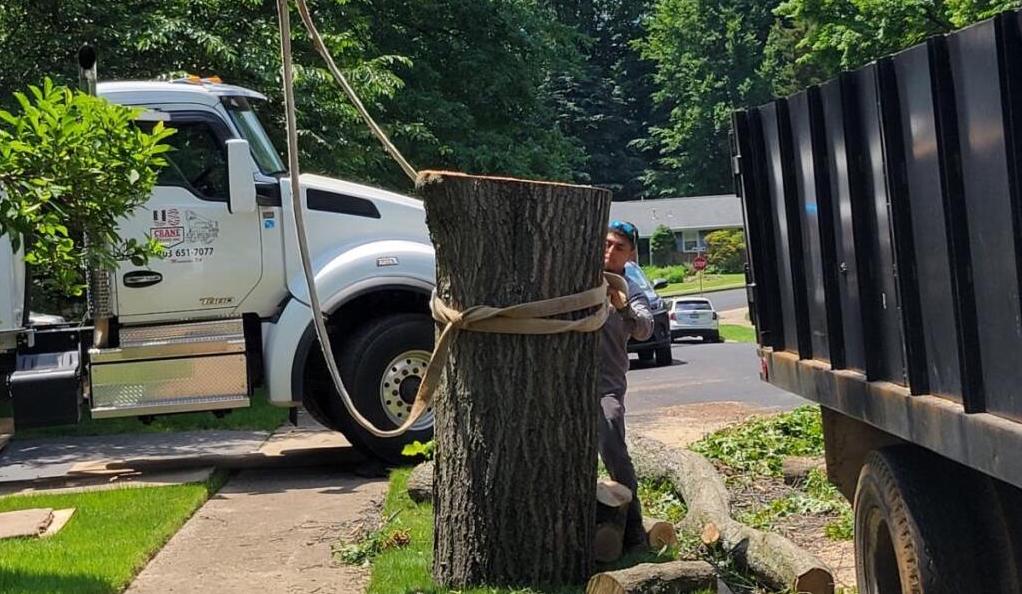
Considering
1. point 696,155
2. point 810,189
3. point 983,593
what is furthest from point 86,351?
point 696,155

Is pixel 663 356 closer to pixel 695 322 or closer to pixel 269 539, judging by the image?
pixel 695 322

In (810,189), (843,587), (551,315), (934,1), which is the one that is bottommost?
(843,587)

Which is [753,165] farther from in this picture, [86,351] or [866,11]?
[866,11]

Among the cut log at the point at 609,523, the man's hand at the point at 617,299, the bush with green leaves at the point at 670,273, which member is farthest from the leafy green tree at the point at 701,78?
the cut log at the point at 609,523

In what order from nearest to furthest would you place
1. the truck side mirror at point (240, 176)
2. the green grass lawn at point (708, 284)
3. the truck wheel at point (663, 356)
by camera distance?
1. the truck side mirror at point (240, 176)
2. the truck wheel at point (663, 356)
3. the green grass lawn at point (708, 284)

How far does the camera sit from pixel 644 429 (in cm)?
1254

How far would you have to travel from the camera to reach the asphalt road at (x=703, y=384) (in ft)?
49.6

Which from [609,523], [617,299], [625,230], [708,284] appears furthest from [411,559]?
[708,284]

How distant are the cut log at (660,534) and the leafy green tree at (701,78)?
74379 millimetres

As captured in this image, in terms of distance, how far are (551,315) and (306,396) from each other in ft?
18.6

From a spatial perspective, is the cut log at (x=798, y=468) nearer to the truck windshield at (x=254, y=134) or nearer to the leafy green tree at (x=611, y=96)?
the truck windshield at (x=254, y=134)

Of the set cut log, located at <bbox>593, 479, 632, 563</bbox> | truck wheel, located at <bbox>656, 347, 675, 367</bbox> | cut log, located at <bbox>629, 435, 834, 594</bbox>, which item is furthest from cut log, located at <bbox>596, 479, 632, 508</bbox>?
truck wheel, located at <bbox>656, 347, 675, 367</bbox>

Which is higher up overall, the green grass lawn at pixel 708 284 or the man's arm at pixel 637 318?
the green grass lawn at pixel 708 284

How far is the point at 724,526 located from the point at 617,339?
3.43 feet
